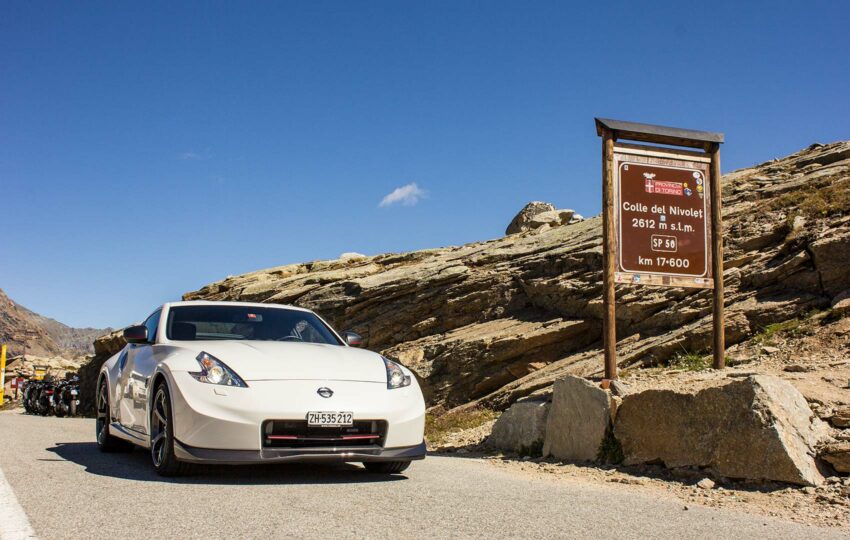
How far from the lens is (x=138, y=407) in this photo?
6.77 metres

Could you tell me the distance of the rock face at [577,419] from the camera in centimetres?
735

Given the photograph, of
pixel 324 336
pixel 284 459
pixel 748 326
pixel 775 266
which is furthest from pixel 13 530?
pixel 775 266

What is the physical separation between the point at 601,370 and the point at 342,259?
45.3 ft

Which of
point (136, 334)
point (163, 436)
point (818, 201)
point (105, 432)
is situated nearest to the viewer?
point (163, 436)

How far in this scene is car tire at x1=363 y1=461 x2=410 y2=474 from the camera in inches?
250

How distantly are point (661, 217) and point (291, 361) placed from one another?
5.19 metres

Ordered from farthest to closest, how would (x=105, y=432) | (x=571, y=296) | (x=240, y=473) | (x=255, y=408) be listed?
(x=571, y=296) → (x=105, y=432) → (x=240, y=473) → (x=255, y=408)

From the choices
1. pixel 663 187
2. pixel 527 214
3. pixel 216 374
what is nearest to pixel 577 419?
pixel 663 187

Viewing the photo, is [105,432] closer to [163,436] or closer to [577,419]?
[163,436]

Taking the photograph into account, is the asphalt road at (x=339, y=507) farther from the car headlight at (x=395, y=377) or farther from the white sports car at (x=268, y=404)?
the car headlight at (x=395, y=377)

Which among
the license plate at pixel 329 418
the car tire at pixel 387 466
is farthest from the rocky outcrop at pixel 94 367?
the license plate at pixel 329 418

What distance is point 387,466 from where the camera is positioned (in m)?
6.43

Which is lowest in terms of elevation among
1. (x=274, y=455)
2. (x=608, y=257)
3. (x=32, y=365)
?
(x=274, y=455)

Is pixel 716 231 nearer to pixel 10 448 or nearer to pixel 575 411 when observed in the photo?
pixel 575 411
